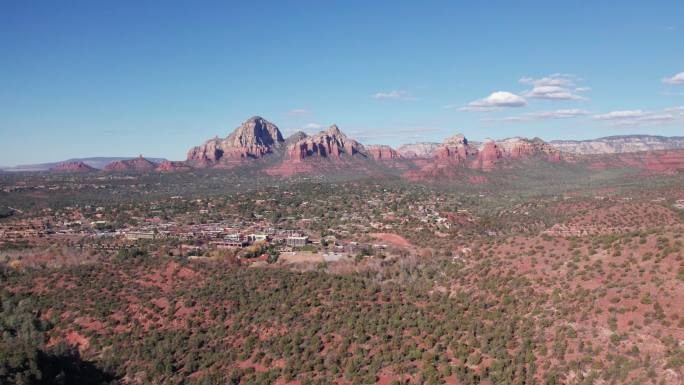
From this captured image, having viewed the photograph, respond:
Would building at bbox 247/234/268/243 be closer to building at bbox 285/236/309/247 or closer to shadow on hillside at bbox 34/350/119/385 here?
building at bbox 285/236/309/247

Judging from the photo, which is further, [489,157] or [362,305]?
[489,157]

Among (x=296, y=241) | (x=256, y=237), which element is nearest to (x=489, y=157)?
(x=296, y=241)

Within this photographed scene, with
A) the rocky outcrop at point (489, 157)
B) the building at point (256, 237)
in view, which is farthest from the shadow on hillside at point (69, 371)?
the rocky outcrop at point (489, 157)

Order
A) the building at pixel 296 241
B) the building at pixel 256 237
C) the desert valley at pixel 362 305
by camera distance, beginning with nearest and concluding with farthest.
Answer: the desert valley at pixel 362 305 < the building at pixel 296 241 < the building at pixel 256 237

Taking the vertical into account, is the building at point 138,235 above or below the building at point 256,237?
above

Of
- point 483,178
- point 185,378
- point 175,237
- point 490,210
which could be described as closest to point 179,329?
point 185,378

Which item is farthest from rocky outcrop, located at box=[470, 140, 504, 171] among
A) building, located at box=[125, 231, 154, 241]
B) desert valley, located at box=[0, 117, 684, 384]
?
building, located at box=[125, 231, 154, 241]

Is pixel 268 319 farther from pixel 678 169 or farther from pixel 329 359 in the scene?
pixel 678 169

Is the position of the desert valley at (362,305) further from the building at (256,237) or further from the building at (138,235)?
the building at (138,235)

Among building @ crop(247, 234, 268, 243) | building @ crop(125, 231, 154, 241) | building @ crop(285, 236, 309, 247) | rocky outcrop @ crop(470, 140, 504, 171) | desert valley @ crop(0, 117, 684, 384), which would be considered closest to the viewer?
desert valley @ crop(0, 117, 684, 384)

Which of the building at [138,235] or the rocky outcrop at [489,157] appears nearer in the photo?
the building at [138,235]

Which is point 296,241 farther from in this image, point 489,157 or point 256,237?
point 489,157

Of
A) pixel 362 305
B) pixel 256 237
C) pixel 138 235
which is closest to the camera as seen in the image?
pixel 362 305
